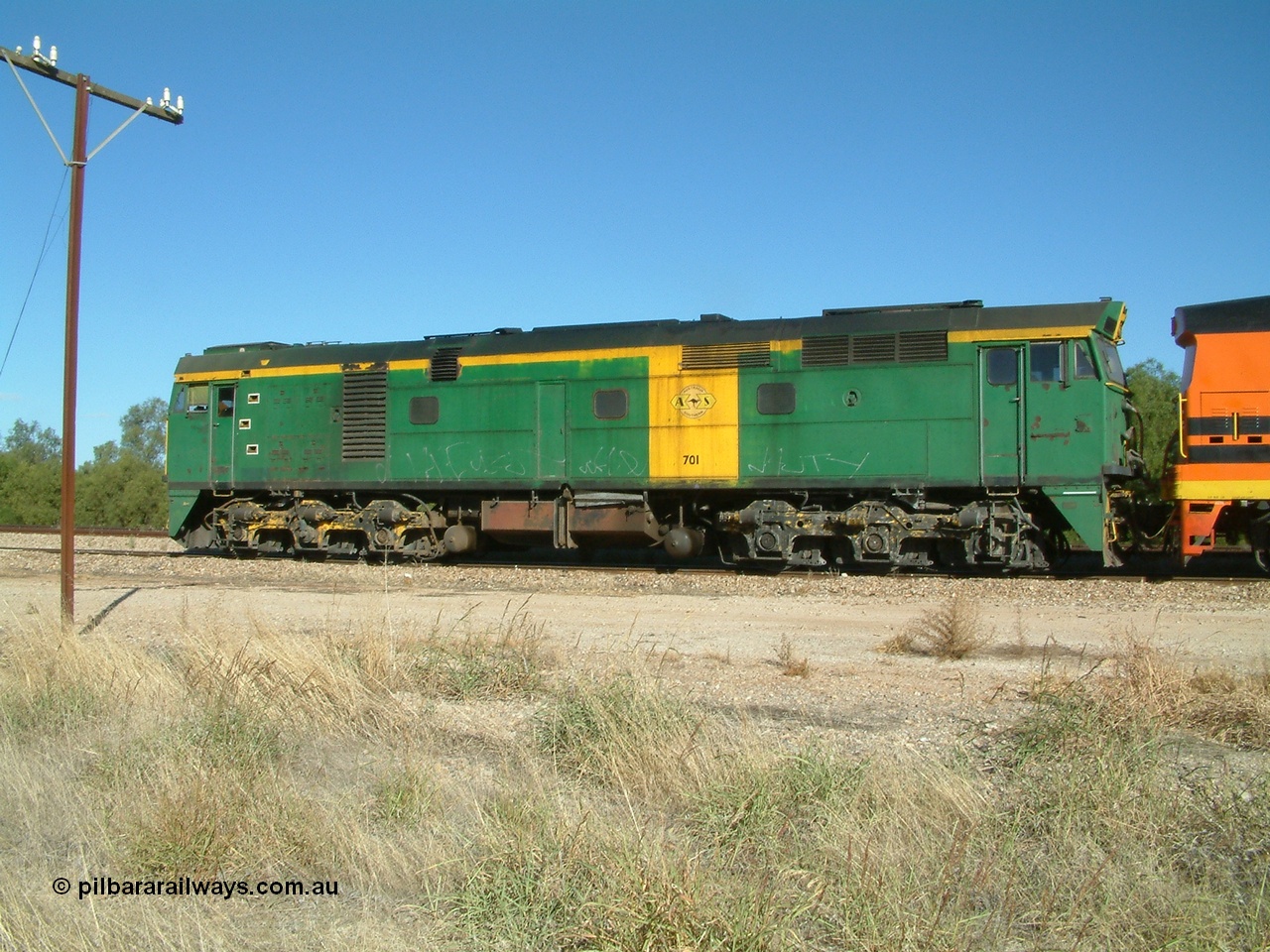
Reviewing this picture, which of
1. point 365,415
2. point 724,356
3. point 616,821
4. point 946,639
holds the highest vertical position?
point 724,356

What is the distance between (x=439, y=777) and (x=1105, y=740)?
11.7 ft

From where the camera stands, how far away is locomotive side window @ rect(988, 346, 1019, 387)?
1550 cm

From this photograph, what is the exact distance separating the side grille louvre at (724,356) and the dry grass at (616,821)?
9.75m

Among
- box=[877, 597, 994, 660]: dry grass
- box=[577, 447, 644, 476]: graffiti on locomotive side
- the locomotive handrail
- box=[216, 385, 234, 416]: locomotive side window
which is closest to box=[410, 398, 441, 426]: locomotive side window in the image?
box=[577, 447, 644, 476]: graffiti on locomotive side

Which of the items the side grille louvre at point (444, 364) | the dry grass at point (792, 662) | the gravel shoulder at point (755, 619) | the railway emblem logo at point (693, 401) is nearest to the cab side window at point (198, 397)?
the gravel shoulder at point (755, 619)

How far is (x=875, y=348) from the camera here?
16.2 m

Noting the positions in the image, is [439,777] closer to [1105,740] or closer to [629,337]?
[1105,740]

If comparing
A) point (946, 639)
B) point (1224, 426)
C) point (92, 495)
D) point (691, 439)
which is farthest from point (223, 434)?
point (92, 495)

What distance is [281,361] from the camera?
2038cm

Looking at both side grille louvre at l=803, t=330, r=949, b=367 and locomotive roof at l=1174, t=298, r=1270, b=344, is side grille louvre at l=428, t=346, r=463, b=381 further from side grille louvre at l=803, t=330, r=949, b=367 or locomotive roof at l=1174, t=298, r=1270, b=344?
locomotive roof at l=1174, t=298, r=1270, b=344

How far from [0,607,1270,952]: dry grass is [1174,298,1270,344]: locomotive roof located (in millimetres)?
8849

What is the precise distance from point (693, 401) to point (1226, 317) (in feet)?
25.2

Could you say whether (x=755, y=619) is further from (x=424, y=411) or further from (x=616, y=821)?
(x=424, y=411)

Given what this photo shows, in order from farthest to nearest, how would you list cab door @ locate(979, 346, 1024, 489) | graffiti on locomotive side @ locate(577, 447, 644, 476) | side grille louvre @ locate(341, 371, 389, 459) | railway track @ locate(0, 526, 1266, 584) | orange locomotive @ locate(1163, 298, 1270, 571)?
side grille louvre @ locate(341, 371, 389, 459)
graffiti on locomotive side @ locate(577, 447, 644, 476)
railway track @ locate(0, 526, 1266, 584)
cab door @ locate(979, 346, 1024, 489)
orange locomotive @ locate(1163, 298, 1270, 571)
